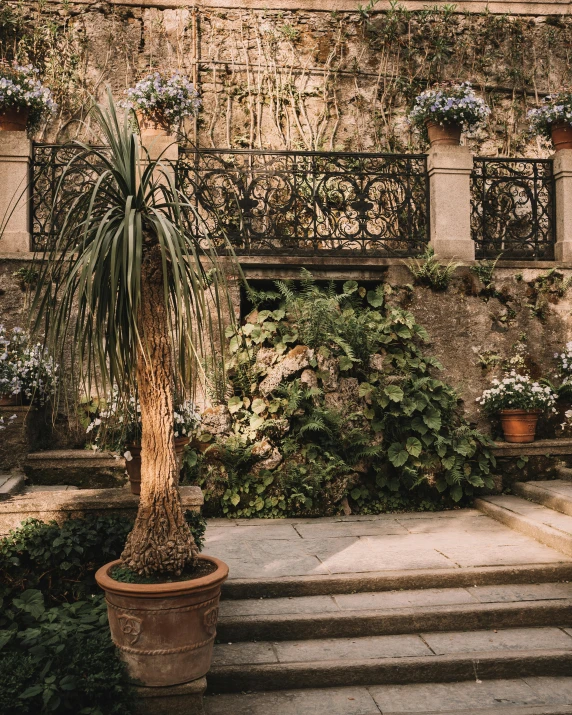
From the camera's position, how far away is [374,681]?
407 cm

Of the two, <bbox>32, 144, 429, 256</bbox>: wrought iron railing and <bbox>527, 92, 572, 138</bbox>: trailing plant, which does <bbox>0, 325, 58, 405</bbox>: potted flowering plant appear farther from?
<bbox>527, 92, 572, 138</bbox>: trailing plant

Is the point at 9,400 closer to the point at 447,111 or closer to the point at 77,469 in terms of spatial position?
the point at 77,469

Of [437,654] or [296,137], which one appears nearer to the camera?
[437,654]

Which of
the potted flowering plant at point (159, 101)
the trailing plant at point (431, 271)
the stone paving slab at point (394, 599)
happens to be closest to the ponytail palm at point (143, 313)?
the stone paving slab at point (394, 599)

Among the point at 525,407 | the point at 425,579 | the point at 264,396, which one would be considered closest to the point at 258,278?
the point at 264,396

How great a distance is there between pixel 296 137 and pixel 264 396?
231 inches

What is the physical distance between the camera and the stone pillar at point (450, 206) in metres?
8.04

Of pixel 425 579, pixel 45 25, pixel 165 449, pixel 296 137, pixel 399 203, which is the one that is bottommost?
pixel 425 579

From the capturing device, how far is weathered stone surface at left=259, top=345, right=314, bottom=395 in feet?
22.9

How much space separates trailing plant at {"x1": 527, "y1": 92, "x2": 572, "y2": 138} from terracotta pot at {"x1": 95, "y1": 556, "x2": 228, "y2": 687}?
6.82 m

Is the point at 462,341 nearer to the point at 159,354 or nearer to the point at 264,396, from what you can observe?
the point at 264,396

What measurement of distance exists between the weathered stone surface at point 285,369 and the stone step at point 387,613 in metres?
2.57

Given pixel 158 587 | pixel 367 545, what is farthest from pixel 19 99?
pixel 158 587

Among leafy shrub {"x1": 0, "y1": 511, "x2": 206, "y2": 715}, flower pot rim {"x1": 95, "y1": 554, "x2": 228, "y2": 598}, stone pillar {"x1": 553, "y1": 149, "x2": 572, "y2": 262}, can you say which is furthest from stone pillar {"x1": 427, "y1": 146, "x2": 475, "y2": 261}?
flower pot rim {"x1": 95, "y1": 554, "x2": 228, "y2": 598}
